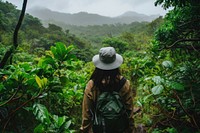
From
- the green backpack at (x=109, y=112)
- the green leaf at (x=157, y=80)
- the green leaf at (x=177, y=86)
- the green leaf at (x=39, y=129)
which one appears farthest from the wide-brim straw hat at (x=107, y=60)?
the green leaf at (x=39, y=129)

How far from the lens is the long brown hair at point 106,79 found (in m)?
1.64

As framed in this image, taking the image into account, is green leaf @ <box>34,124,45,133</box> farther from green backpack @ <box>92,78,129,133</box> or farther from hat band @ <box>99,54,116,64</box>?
hat band @ <box>99,54,116,64</box>

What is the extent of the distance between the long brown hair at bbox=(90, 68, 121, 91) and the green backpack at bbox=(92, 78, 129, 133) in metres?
0.04

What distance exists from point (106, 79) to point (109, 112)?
0.24 metres

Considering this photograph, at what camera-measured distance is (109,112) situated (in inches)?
62.6

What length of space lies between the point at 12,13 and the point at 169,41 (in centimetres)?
3155

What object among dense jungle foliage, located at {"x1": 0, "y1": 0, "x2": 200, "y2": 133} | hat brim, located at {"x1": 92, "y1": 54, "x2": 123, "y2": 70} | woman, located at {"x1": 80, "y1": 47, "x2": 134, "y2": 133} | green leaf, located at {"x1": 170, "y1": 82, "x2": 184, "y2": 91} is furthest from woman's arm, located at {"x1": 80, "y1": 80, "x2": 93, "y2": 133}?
green leaf, located at {"x1": 170, "y1": 82, "x2": 184, "y2": 91}

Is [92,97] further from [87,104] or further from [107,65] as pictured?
[107,65]

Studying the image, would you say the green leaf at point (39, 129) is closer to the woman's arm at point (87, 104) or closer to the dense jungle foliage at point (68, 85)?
the dense jungle foliage at point (68, 85)

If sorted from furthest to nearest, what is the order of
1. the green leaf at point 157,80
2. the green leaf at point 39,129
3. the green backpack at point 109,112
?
1. the green leaf at point 157,80
2. the green leaf at point 39,129
3. the green backpack at point 109,112

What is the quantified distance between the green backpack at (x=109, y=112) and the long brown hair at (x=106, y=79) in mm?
41

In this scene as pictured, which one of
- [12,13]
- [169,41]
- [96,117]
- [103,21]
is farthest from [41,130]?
[103,21]

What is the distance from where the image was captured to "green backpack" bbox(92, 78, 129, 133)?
62.7 inches

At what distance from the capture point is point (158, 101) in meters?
2.17
